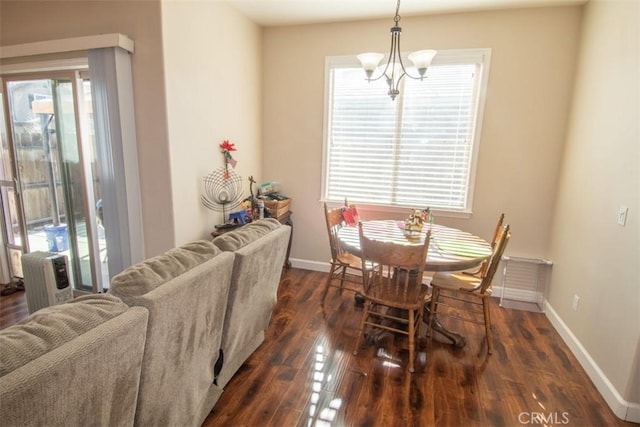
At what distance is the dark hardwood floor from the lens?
1841 mm

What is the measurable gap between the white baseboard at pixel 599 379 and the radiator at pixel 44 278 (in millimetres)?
3895

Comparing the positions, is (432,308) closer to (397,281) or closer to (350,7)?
(397,281)

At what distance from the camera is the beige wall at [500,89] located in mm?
3023

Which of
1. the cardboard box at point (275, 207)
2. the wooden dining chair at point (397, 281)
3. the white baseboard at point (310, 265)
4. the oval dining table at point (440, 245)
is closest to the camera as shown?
the wooden dining chair at point (397, 281)

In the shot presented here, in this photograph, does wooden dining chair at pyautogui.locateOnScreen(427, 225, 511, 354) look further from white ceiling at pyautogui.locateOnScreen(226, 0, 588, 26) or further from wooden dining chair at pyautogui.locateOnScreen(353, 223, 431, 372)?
white ceiling at pyautogui.locateOnScreen(226, 0, 588, 26)

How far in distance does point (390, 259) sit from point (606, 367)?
60.6 inches

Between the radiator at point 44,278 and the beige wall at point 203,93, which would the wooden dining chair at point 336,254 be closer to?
the beige wall at point 203,93

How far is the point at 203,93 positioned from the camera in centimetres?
290

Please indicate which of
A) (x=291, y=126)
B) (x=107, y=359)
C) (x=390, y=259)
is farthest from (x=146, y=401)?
(x=291, y=126)

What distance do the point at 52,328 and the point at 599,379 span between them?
2.94 meters

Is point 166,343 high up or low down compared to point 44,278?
up

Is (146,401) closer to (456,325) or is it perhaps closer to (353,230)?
(353,230)

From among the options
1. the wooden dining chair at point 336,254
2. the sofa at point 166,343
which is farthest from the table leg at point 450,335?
the sofa at point 166,343

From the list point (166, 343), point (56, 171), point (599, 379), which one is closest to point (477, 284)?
point (599, 379)
